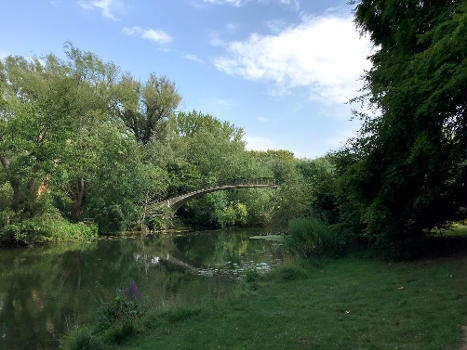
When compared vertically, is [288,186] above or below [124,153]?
below

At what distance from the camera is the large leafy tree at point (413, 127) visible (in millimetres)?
5820

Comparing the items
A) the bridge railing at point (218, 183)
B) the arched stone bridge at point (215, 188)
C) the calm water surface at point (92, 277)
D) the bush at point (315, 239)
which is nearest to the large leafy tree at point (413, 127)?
the bush at point (315, 239)

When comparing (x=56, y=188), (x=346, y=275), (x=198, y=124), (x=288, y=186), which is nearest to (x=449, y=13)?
(x=346, y=275)

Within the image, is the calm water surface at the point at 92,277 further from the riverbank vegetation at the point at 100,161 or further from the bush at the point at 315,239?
the riverbank vegetation at the point at 100,161

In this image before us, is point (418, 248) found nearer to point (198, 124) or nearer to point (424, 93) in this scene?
point (424, 93)

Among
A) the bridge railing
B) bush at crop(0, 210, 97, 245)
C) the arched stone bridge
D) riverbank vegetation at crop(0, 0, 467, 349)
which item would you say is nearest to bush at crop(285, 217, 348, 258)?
riverbank vegetation at crop(0, 0, 467, 349)

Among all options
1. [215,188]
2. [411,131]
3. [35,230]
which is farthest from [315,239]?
[215,188]

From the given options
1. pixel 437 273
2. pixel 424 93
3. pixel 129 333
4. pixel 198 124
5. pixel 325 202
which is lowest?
pixel 129 333

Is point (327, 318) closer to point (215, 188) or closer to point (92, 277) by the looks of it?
point (92, 277)

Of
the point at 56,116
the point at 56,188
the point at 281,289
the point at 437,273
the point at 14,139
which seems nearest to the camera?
the point at 437,273

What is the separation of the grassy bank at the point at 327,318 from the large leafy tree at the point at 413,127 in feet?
5.36

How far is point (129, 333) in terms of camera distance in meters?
5.91

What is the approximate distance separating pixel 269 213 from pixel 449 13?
28.6 meters

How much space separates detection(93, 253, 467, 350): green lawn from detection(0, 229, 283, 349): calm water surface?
1964 mm
